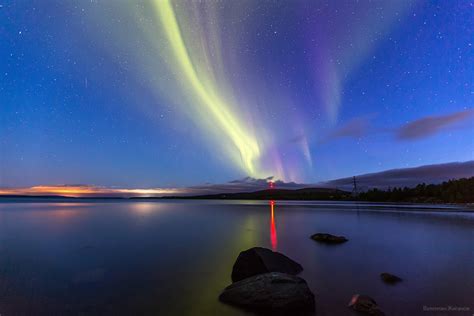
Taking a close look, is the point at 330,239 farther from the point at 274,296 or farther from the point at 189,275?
the point at 274,296

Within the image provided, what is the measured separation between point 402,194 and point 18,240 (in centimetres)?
21970

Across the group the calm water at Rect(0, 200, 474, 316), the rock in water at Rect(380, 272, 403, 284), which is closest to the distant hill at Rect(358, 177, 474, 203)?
the calm water at Rect(0, 200, 474, 316)

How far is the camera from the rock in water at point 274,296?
9617mm

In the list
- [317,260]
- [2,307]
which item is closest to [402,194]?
[317,260]

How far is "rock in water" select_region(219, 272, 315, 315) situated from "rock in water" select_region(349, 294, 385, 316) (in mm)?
1592

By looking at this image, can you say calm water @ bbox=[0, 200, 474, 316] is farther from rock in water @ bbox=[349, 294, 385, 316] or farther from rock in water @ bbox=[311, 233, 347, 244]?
rock in water @ bbox=[311, 233, 347, 244]

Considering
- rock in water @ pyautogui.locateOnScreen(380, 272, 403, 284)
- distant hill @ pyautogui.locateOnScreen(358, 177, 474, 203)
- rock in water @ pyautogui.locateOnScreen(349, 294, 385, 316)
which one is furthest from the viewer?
distant hill @ pyautogui.locateOnScreen(358, 177, 474, 203)

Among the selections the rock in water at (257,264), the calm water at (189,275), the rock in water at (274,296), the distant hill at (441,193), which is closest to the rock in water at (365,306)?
the calm water at (189,275)

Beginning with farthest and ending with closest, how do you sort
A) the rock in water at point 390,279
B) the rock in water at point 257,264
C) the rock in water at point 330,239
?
the rock in water at point 330,239 < the rock in water at point 390,279 < the rock in water at point 257,264

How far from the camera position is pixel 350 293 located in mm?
12164

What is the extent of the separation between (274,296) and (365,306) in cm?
346

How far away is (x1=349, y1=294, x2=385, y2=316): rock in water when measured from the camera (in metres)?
9.46

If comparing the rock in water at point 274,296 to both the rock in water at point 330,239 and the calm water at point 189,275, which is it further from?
the rock in water at point 330,239

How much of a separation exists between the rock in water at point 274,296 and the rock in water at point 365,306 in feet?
5.22
